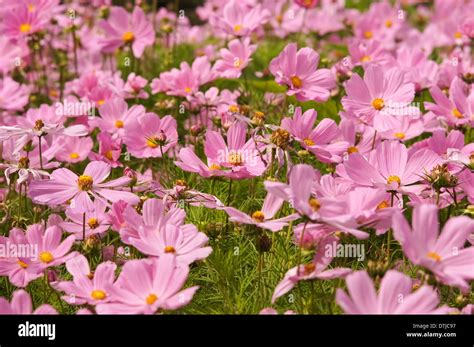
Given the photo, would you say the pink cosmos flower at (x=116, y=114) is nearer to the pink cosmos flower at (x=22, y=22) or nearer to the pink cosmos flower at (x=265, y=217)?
the pink cosmos flower at (x=22, y=22)

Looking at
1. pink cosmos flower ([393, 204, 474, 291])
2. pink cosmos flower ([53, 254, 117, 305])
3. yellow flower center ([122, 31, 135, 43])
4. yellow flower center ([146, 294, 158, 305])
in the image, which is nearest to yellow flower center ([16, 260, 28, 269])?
pink cosmos flower ([53, 254, 117, 305])

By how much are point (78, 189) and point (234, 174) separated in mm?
325

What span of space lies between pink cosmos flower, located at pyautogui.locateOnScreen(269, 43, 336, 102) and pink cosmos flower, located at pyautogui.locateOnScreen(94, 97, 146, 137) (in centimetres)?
44

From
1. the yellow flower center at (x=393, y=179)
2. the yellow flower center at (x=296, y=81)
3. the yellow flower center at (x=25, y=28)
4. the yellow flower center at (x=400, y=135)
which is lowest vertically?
the yellow flower center at (x=400, y=135)

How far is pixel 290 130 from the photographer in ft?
5.29

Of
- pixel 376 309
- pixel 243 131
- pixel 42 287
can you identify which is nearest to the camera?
pixel 376 309

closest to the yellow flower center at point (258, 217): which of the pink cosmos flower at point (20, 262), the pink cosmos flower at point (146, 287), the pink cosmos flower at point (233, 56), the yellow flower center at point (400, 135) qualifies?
the pink cosmos flower at point (146, 287)

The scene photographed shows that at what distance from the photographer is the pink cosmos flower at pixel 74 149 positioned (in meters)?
1.98

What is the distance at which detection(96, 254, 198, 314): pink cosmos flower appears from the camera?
→ 3.86 feet

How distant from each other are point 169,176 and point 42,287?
1.68 feet

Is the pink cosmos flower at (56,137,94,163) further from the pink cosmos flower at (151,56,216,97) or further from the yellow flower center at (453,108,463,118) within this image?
the yellow flower center at (453,108,463,118)

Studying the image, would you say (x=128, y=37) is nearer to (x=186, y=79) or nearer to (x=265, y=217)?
(x=186, y=79)

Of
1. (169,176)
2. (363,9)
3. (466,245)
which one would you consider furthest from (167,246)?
(363,9)

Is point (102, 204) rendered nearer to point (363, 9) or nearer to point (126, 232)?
point (126, 232)
